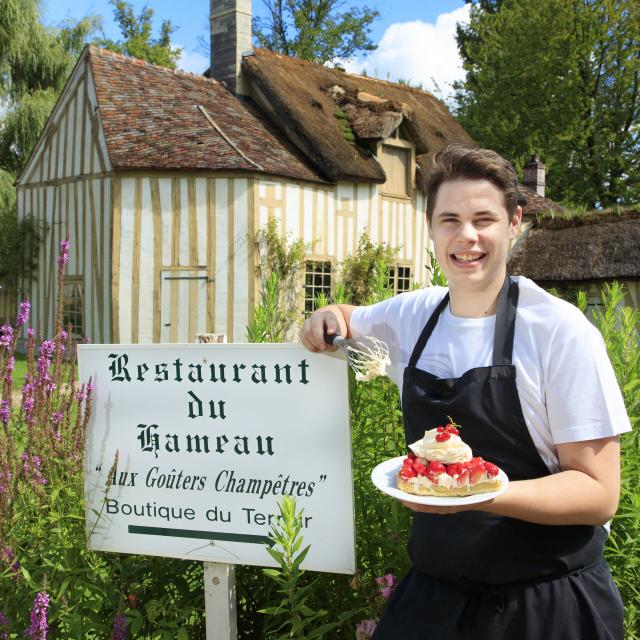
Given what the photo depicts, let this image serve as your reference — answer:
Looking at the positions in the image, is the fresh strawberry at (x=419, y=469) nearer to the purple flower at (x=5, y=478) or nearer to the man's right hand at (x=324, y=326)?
the man's right hand at (x=324, y=326)

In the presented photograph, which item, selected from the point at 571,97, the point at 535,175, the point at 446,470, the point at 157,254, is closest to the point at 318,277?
the point at 157,254

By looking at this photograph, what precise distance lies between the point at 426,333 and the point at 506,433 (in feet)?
1.12

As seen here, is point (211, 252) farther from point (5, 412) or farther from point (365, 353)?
point (365, 353)

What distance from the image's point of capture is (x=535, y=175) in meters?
19.9

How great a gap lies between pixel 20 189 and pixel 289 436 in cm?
1510

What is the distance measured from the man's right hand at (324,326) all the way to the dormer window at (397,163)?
13.4 m

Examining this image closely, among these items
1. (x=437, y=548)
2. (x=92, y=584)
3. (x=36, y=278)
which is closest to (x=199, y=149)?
(x=36, y=278)

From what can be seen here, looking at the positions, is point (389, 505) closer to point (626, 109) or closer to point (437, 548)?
point (437, 548)

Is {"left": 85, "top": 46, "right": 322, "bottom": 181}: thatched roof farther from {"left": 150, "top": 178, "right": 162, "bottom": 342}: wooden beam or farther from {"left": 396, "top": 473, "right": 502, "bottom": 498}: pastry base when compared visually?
{"left": 396, "top": 473, "right": 502, "bottom": 498}: pastry base

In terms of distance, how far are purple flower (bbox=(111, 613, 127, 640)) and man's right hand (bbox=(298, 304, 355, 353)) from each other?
3.50 feet

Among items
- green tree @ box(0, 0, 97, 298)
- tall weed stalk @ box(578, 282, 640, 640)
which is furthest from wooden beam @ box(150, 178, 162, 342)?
tall weed stalk @ box(578, 282, 640, 640)

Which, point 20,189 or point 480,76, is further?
point 480,76

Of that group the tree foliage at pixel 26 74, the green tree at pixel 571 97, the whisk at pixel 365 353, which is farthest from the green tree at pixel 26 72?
the whisk at pixel 365 353

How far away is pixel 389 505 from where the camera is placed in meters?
2.58
